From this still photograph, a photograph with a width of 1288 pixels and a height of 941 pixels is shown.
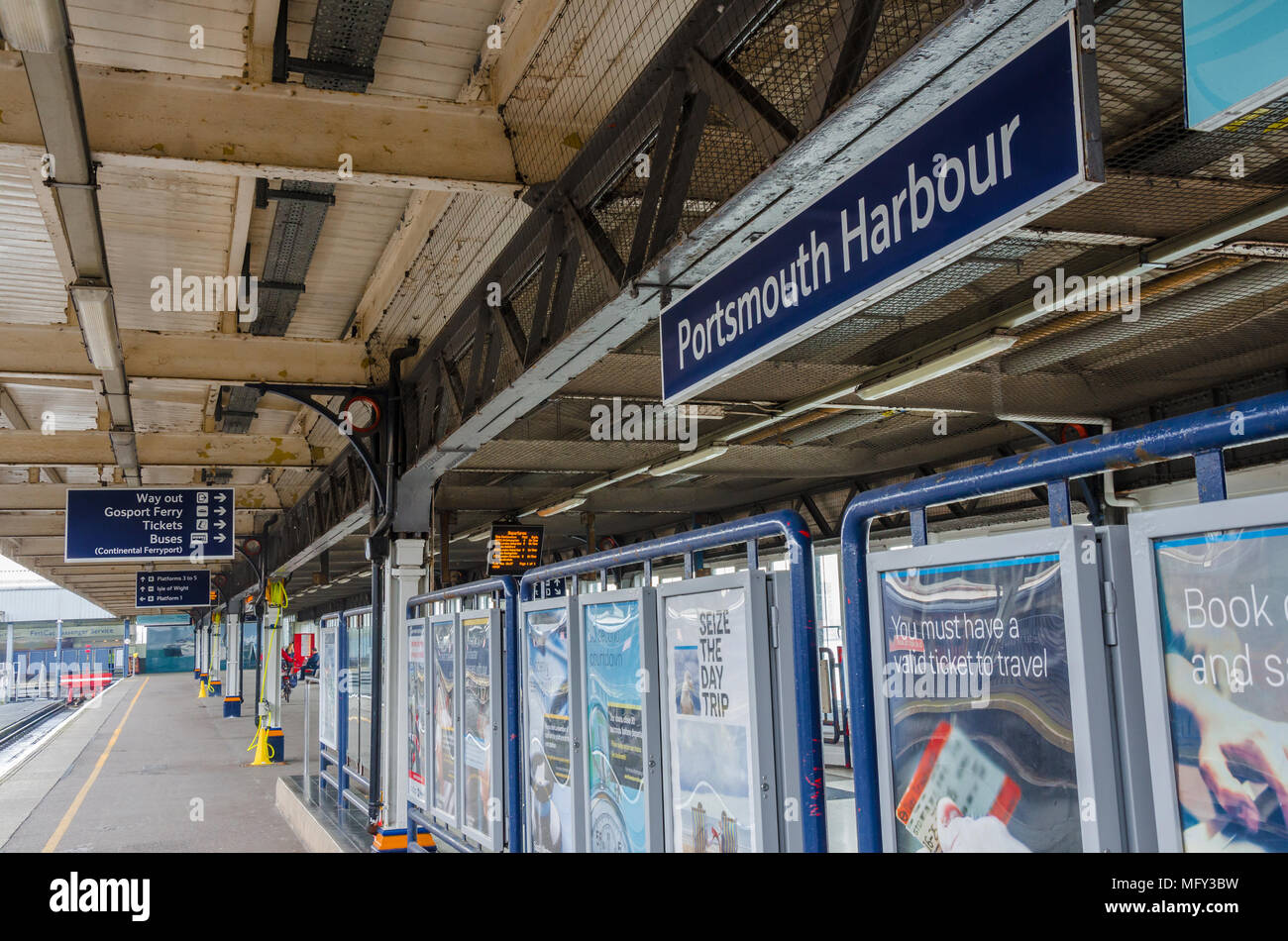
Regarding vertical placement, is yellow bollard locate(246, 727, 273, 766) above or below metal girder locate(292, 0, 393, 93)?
below

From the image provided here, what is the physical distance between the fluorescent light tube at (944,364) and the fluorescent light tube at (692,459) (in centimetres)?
303

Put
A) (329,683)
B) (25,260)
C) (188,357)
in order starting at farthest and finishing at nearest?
(329,683), (188,357), (25,260)

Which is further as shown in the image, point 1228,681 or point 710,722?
point 710,722

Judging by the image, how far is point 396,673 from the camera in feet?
31.6

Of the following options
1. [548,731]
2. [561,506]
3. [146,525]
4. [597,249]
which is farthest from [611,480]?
[597,249]

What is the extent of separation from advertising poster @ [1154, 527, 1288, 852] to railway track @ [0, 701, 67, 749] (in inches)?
1170

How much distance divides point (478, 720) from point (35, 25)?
449 cm

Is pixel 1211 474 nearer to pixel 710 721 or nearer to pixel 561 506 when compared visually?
pixel 710 721

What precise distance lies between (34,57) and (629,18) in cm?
239

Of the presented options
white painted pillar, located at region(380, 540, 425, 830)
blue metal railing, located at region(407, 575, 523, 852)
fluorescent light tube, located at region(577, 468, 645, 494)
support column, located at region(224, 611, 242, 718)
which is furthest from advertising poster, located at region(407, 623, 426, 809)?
support column, located at region(224, 611, 242, 718)

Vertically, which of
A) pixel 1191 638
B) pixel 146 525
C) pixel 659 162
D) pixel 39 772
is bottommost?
pixel 39 772

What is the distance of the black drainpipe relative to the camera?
945 centimetres

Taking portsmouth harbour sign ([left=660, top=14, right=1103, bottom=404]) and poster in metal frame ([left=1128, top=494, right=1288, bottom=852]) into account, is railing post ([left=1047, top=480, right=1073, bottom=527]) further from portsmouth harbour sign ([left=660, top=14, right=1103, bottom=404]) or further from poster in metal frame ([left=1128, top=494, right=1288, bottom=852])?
portsmouth harbour sign ([left=660, top=14, right=1103, bottom=404])

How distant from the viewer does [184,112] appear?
4926 millimetres
